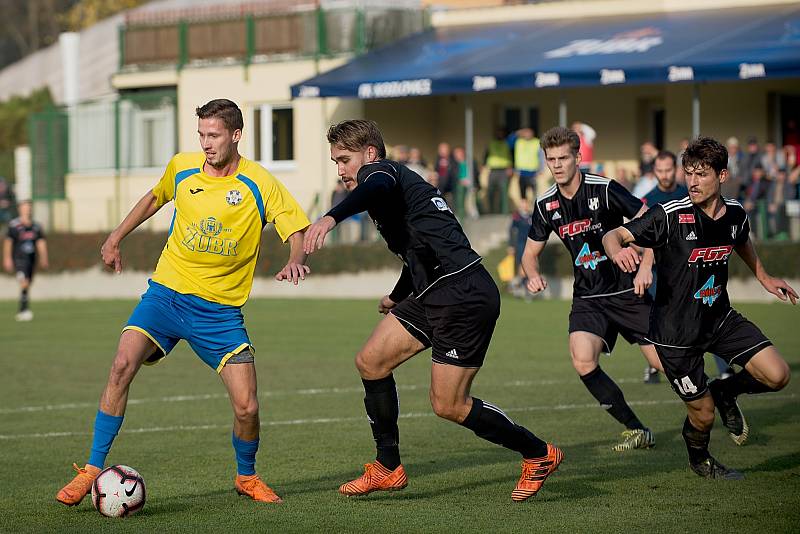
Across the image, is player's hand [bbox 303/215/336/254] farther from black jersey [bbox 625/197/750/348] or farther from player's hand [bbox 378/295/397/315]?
black jersey [bbox 625/197/750/348]

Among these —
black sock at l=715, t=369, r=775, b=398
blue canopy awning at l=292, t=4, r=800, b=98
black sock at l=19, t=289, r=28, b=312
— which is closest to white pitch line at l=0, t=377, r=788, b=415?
black sock at l=715, t=369, r=775, b=398

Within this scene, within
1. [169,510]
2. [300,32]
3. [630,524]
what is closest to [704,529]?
[630,524]

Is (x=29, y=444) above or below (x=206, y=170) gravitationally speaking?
below

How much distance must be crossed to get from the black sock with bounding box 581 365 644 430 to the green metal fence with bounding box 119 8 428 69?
77.0 ft

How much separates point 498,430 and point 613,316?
253 cm

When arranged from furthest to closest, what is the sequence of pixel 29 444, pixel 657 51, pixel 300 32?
pixel 300 32 → pixel 657 51 → pixel 29 444

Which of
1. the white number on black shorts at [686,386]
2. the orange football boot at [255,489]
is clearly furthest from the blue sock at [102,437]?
the white number on black shorts at [686,386]

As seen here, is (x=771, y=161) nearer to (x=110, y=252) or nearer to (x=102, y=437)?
(x=110, y=252)

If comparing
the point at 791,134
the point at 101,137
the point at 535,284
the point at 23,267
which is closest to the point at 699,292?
the point at 535,284

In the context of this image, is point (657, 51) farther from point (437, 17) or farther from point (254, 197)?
point (254, 197)

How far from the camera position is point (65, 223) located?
34938 millimetres

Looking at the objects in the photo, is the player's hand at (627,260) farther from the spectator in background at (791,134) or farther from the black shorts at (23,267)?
the spectator in background at (791,134)

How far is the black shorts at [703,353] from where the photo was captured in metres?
8.03

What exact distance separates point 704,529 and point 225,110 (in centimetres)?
343
